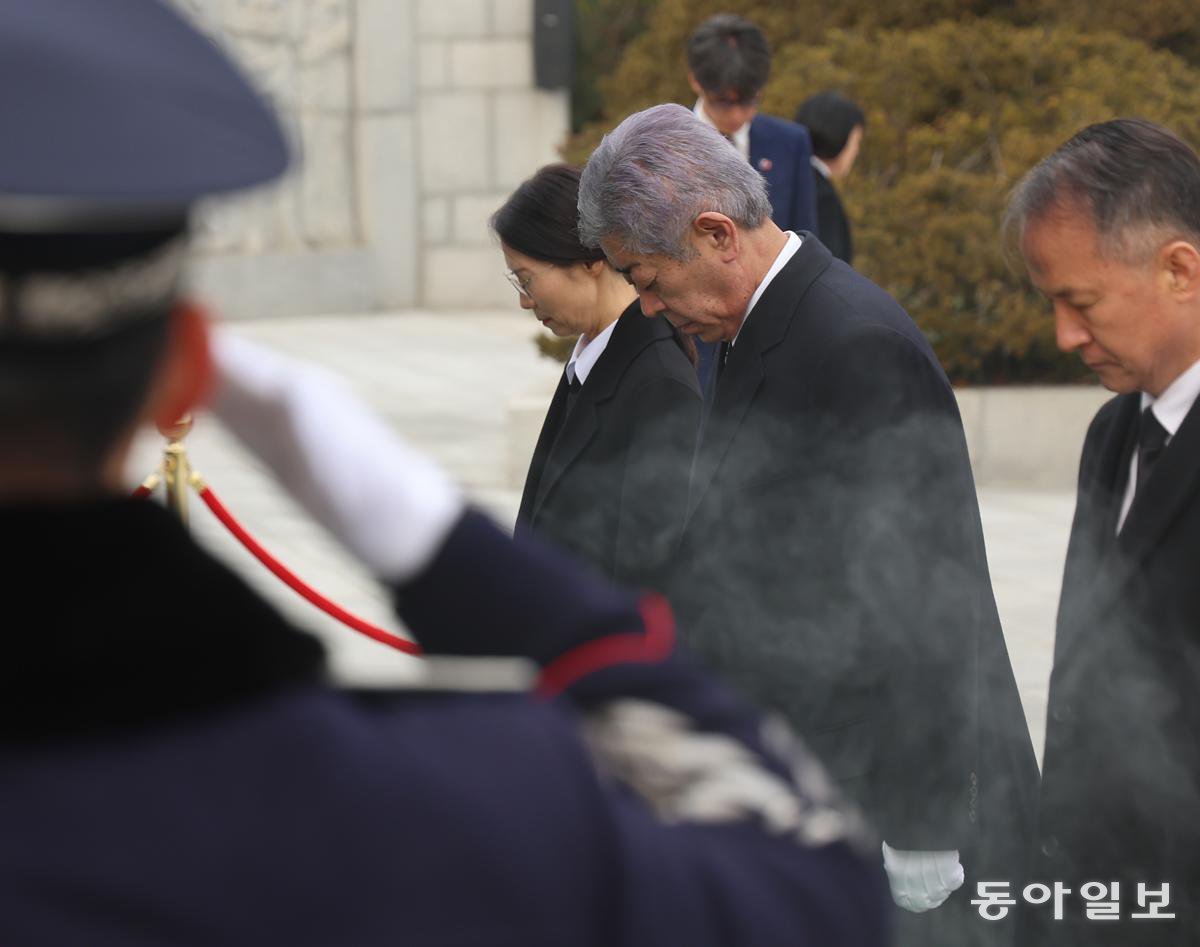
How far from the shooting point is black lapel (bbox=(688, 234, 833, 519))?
2.78 m

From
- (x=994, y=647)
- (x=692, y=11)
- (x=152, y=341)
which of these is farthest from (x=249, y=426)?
(x=692, y=11)

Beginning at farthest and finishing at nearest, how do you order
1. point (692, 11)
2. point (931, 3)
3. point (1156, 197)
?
point (692, 11)
point (931, 3)
point (1156, 197)

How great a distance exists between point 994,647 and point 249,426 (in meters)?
2.04

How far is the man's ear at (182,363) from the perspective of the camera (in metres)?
0.85

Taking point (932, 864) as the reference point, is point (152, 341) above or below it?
above

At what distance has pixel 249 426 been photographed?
0.94 meters

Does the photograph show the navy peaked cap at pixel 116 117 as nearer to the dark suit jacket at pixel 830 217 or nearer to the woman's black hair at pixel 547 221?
the woman's black hair at pixel 547 221

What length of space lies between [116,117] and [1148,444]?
1.78 metres

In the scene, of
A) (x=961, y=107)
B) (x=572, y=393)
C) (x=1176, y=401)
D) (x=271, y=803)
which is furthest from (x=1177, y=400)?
(x=961, y=107)

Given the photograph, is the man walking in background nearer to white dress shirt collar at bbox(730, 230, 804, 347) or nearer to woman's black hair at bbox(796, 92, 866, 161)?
woman's black hair at bbox(796, 92, 866, 161)

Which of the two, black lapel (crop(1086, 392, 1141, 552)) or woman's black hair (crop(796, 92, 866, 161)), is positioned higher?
black lapel (crop(1086, 392, 1141, 552))

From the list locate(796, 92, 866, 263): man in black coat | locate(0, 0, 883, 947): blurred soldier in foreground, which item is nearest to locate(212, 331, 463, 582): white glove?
locate(0, 0, 883, 947): blurred soldier in foreground

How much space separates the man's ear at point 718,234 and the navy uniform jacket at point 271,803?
1996 mm

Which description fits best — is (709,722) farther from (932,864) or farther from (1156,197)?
(932,864)
